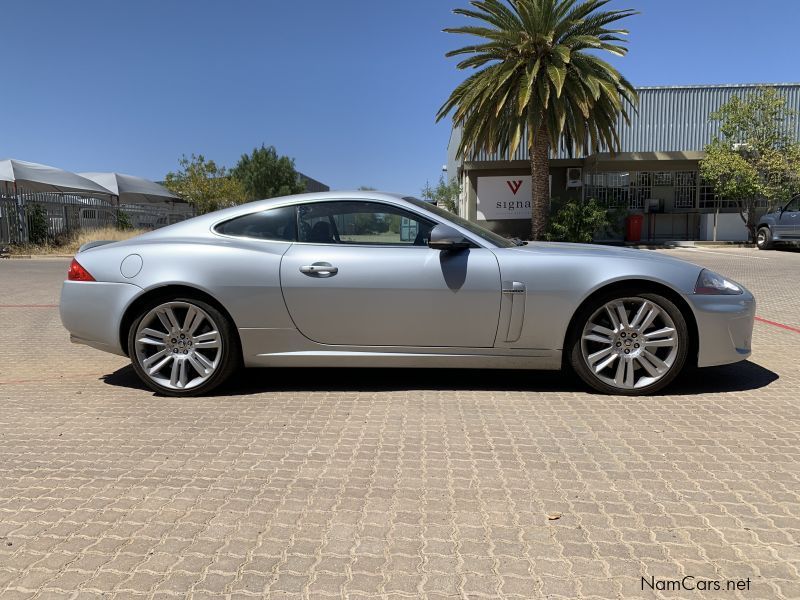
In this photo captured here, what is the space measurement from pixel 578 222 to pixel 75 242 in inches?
773

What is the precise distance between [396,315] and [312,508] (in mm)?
1755

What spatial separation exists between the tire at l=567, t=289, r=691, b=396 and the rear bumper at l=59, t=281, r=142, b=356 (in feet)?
10.5

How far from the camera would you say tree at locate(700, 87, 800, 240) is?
22.6m

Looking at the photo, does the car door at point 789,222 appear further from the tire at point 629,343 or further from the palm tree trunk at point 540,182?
the tire at point 629,343

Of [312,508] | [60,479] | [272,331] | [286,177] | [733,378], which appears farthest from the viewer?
[286,177]

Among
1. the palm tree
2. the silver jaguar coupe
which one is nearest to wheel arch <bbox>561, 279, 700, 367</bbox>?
the silver jaguar coupe

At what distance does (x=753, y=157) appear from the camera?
23.5 m

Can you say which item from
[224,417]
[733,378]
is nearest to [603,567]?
[224,417]

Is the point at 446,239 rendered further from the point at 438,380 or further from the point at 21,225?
the point at 21,225

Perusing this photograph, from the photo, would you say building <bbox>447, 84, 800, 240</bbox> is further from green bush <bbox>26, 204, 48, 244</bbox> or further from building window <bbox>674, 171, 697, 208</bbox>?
green bush <bbox>26, 204, 48, 244</bbox>

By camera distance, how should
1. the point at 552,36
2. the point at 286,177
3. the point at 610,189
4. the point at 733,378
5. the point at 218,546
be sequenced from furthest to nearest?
the point at 286,177, the point at 610,189, the point at 552,36, the point at 733,378, the point at 218,546

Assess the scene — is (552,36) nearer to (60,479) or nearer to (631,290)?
(631,290)

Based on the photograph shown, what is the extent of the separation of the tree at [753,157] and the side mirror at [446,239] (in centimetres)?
2199

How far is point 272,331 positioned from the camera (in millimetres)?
4363
